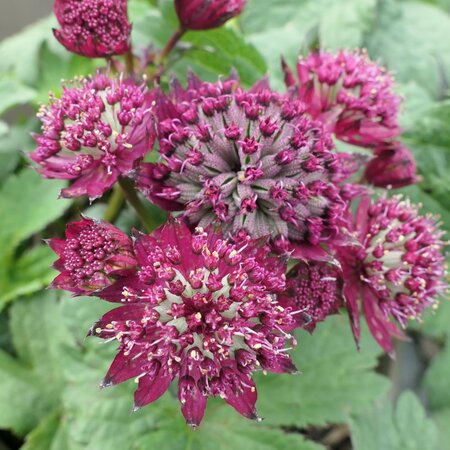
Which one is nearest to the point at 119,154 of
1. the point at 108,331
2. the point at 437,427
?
the point at 108,331

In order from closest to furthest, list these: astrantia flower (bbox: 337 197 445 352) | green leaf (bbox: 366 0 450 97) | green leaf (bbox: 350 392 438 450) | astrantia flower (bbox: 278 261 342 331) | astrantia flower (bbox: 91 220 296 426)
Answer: astrantia flower (bbox: 91 220 296 426) < astrantia flower (bbox: 278 261 342 331) < astrantia flower (bbox: 337 197 445 352) < green leaf (bbox: 350 392 438 450) < green leaf (bbox: 366 0 450 97)

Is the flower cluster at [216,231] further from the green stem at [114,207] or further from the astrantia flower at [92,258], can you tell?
the green stem at [114,207]

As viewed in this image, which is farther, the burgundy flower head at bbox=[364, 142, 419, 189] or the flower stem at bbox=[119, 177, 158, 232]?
the burgundy flower head at bbox=[364, 142, 419, 189]

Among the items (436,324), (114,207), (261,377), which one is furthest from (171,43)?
(436,324)

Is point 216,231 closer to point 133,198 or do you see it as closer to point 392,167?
point 133,198

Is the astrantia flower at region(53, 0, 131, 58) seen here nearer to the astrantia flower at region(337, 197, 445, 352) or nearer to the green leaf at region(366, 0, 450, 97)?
the astrantia flower at region(337, 197, 445, 352)

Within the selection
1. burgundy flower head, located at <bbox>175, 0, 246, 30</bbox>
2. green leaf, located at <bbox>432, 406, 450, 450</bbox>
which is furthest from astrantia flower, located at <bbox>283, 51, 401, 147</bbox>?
green leaf, located at <bbox>432, 406, 450, 450</bbox>
